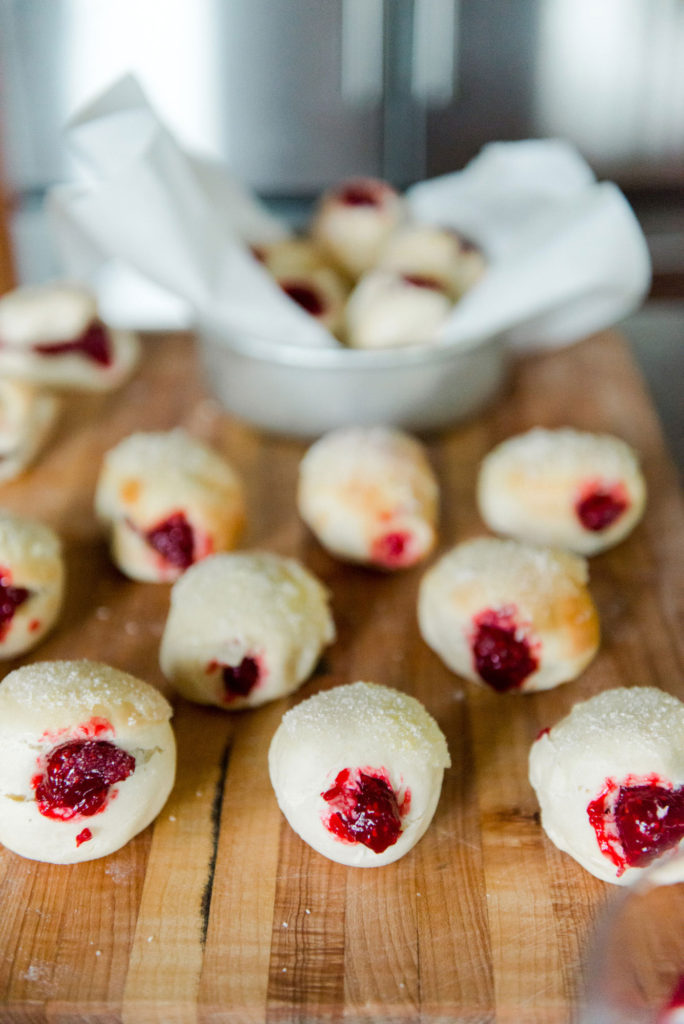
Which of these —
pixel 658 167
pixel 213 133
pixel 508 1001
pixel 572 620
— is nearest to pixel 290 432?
pixel 572 620

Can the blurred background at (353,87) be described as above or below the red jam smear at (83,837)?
above

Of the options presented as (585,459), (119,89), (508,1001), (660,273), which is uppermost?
(119,89)

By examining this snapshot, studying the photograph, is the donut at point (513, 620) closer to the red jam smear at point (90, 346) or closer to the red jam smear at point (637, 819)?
the red jam smear at point (637, 819)

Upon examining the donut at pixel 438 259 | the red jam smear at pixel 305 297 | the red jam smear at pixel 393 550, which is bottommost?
the red jam smear at pixel 393 550

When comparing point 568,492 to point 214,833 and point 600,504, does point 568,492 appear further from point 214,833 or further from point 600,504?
point 214,833

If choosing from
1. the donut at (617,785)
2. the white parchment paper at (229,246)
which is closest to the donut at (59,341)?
the white parchment paper at (229,246)

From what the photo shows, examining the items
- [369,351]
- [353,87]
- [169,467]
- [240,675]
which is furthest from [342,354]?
[353,87]

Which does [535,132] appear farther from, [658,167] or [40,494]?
[40,494]
